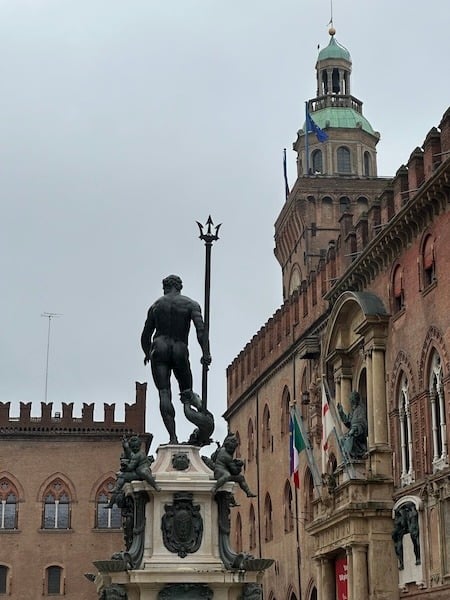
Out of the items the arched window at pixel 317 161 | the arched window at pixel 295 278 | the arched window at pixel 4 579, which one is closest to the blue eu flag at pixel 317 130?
the arched window at pixel 317 161

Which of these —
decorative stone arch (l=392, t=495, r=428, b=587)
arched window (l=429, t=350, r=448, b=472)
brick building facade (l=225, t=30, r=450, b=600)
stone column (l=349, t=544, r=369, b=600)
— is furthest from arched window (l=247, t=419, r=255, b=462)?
arched window (l=429, t=350, r=448, b=472)

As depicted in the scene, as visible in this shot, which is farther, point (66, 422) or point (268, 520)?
point (66, 422)

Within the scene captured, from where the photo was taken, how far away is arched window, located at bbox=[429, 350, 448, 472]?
28.9 metres

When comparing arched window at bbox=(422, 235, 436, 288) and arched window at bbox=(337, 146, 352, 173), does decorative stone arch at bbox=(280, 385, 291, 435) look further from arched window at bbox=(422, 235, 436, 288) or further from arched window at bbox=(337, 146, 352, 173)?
arched window at bbox=(337, 146, 352, 173)

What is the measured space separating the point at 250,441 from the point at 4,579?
13093 mm

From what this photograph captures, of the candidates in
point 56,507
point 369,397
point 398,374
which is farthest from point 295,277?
point 398,374

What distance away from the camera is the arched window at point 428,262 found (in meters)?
30.5

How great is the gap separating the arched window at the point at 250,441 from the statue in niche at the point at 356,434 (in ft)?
57.8

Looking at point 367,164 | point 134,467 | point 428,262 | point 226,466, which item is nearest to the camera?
point 134,467

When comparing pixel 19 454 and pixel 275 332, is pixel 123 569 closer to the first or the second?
pixel 275 332

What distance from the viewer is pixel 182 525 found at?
14.1 m

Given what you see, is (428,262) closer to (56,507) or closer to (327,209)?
(327,209)

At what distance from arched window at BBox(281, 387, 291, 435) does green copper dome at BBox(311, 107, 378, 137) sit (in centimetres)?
1951

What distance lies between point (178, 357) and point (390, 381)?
18.8 meters
